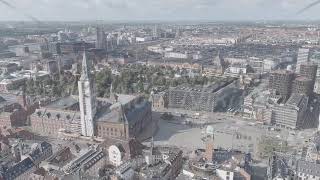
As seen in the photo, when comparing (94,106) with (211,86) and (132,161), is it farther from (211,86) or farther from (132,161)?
(211,86)

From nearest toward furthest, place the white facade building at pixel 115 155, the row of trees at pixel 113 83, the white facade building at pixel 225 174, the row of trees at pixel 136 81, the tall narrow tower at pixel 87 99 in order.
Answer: the white facade building at pixel 225 174, the white facade building at pixel 115 155, the tall narrow tower at pixel 87 99, the row of trees at pixel 113 83, the row of trees at pixel 136 81

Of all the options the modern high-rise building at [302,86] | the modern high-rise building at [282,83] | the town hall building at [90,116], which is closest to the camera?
the town hall building at [90,116]

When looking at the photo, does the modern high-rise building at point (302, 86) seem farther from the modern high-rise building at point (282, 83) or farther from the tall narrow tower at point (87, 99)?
the tall narrow tower at point (87, 99)

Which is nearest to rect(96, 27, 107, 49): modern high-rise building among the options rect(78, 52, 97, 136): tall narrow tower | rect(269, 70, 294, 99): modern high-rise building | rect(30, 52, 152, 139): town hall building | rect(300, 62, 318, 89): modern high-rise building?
rect(30, 52, 152, 139): town hall building

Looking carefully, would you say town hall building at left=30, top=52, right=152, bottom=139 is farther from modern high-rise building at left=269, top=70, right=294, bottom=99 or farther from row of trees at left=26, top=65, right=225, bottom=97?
modern high-rise building at left=269, top=70, right=294, bottom=99

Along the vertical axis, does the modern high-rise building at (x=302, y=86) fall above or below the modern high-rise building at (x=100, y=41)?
below

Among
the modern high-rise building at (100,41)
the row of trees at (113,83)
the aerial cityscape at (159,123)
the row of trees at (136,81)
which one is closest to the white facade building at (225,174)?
the aerial cityscape at (159,123)

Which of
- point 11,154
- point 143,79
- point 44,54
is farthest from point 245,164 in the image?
point 44,54

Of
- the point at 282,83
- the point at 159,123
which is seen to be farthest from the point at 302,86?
the point at 159,123
